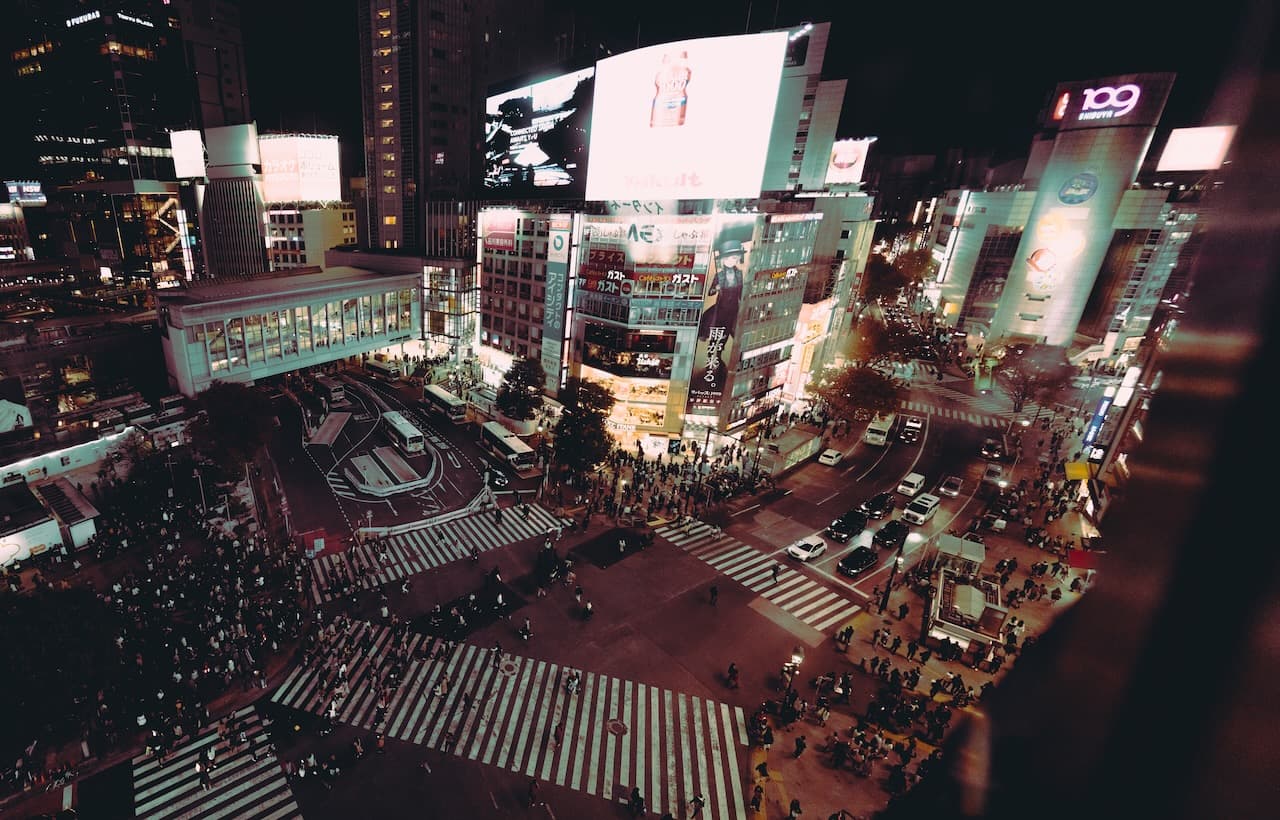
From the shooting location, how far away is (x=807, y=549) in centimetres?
3022

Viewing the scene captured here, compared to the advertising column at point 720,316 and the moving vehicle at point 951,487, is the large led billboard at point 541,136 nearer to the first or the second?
the advertising column at point 720,316

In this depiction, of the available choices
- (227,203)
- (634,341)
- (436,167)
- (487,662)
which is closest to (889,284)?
(634,341)

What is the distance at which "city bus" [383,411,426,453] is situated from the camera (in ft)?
128

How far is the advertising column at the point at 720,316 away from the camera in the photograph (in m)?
38.6

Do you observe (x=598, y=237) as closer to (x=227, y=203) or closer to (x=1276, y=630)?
(x=1276, y=630)

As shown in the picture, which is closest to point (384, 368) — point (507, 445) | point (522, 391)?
point (522, 391)

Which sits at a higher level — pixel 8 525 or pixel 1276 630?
pixel 1276 630

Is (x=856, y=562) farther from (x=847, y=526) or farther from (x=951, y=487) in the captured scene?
(x=951, y=487)

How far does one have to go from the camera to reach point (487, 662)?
22.4 m

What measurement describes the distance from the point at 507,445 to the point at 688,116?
2744cm

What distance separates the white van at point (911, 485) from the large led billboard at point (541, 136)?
41.6m

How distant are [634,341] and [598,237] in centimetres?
883

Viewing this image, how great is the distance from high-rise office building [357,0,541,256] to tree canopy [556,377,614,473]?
118 ft

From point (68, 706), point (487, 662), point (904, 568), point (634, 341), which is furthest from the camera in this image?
point (634, 341)
